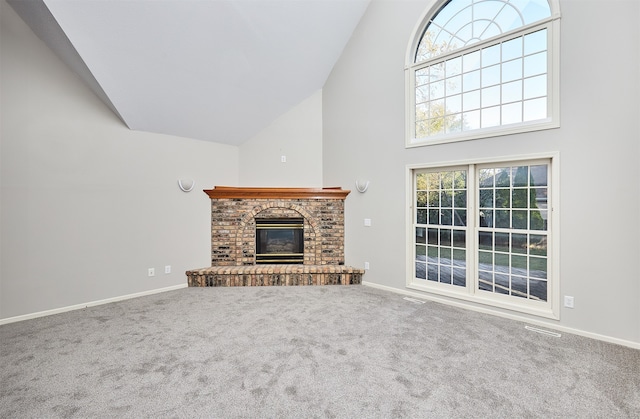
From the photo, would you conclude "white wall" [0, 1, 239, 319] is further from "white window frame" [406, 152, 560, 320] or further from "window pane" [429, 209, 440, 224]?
"window pane" [429, 209, 440, 224]

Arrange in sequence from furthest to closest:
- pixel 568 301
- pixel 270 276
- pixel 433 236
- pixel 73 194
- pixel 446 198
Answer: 1. pixel 270 276
2. pixel 433 236
3. pixel 446 198
4. pixel 73 194
5. pixel 568 301

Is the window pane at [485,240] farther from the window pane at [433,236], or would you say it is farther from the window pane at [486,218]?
the window pane at [433,236]

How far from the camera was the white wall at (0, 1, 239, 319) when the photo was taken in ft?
9.78

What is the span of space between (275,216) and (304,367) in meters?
2.93

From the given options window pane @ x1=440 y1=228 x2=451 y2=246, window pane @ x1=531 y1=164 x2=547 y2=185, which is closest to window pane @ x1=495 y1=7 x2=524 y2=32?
window pane @ x1=531 y1=164 x2=547 y2=185

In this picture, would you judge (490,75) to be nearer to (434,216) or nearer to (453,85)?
(453,85)

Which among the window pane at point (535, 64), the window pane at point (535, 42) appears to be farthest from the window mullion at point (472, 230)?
the window pane at point (535, 42)

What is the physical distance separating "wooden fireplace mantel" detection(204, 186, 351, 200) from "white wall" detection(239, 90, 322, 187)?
0.39 m

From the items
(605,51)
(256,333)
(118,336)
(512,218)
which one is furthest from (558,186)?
(118,336)

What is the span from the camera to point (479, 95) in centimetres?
338

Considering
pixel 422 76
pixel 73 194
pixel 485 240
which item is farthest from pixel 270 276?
pixel 422 76

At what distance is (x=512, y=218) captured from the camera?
321 centimetres

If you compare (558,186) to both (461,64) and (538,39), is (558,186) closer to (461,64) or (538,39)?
(538,39)

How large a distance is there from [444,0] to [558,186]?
8.88ft
